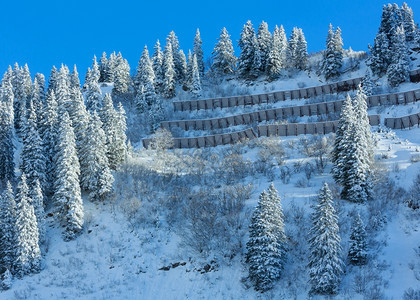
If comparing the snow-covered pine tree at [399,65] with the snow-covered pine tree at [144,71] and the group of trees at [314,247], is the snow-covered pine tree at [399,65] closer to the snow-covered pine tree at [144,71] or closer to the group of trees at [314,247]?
the snow-covered pine tree at [144,71]

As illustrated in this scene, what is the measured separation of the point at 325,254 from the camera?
1065 inches

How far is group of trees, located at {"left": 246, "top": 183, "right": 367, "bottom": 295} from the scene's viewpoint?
26938 mm

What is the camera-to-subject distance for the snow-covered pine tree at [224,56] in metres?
75.4

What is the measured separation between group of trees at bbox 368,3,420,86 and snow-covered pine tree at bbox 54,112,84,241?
146 ft

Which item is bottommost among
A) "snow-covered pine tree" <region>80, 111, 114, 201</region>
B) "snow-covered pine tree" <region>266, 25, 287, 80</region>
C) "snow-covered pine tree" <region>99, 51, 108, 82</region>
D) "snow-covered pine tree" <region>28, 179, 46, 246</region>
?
"snow-covered pine tree" <region>28, 179, 46, 246</region>

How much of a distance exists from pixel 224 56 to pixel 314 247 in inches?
2090

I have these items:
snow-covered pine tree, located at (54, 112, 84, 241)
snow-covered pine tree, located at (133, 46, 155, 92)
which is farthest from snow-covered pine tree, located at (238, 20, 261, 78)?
snow-covered pine tree, located at (54, 112, 84, 241)

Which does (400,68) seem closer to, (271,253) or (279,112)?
(279,112)

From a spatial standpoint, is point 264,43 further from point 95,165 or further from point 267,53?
point 95,165

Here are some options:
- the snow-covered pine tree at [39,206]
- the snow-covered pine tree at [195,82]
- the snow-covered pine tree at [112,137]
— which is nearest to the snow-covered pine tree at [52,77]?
the snow-covered pine tree at [195,82]

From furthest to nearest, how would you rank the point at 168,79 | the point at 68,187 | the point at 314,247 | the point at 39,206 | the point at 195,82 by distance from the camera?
1. the point at 168,79
2. the point at 195,82
3. the point at 68,187
4. the point at 39,206
5. the point at 314,247

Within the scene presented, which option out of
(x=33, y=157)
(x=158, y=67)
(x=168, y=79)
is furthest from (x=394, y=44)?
(x=33, y=157)

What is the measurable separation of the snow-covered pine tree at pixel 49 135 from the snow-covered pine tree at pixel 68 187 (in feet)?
11.5

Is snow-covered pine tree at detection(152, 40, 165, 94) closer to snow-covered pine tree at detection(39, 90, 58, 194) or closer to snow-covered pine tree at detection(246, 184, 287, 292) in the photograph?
snow-covered pine tree at detection(39, 90, 58, 194)
